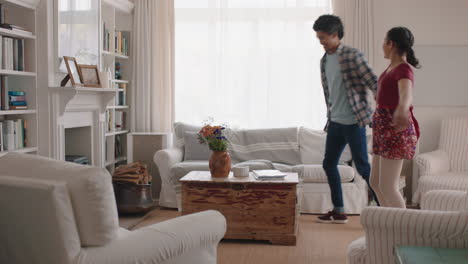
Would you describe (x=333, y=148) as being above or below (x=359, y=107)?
below

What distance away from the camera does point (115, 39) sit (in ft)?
19.2

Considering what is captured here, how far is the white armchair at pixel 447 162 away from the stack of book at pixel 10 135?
338cm

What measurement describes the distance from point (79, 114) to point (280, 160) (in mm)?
1971

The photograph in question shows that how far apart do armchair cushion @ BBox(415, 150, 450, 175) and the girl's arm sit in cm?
225

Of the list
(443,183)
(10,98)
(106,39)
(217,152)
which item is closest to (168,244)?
(217,152)

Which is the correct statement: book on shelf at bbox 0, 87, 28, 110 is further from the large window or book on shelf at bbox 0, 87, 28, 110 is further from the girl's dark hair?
the girl's dark hair

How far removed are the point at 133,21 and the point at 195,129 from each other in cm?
147

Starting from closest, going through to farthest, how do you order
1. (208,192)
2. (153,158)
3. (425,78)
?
1. (208,192)
2. (153,158)
3. (425,78)

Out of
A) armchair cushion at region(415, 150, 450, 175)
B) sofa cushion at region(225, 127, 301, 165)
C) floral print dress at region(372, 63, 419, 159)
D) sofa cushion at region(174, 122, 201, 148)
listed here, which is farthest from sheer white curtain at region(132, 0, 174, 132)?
floral print dress at region(372, 63, 419, 159)

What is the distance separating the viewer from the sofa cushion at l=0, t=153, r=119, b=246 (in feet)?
6.26

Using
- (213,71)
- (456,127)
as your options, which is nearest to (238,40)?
(213,71)

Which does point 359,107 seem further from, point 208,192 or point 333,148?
point 208,192

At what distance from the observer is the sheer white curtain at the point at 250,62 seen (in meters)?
5.97

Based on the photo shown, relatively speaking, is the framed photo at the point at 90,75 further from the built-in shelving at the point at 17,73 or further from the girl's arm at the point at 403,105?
the girl's arm at the point at 403,105
